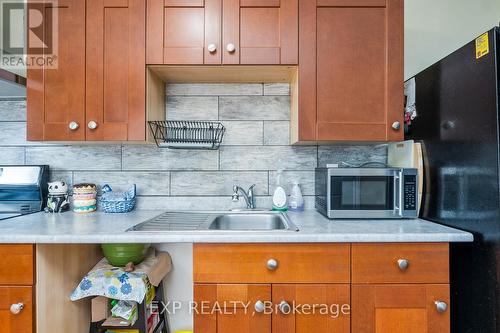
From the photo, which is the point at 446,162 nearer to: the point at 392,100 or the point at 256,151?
the point at 392,100

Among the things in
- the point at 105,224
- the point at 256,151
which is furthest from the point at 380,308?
the point at 105,224

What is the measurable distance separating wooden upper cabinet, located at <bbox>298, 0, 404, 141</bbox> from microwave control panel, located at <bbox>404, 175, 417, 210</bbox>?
0.22 metres

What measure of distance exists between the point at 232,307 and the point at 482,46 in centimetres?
150

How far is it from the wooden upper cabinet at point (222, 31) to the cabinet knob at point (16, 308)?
125 centimetres

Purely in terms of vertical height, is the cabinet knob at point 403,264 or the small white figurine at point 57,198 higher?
the small white figurine at point 57,198

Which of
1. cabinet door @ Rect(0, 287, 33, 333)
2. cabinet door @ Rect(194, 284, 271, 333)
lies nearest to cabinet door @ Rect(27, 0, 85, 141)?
cabinet door @ Rect(0, 287, 33, 333)

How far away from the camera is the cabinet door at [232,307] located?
1.14 metres

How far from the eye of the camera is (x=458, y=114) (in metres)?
1.25

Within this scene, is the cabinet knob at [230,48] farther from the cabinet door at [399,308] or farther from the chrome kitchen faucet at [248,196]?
the cabinet door at [399,308]

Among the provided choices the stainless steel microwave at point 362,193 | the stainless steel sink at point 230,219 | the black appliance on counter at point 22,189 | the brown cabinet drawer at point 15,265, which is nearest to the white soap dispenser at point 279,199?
the stainless steel sink at point 230,219

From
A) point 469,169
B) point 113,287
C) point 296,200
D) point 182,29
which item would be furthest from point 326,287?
point 182,29

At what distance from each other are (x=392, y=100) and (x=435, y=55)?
2.51 feet

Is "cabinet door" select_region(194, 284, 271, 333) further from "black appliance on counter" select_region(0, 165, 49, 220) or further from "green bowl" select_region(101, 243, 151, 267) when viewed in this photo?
"black appliance on counter" select_region(0, 165, 49, 220)

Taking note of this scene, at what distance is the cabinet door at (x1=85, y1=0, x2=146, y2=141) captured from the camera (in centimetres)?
141
